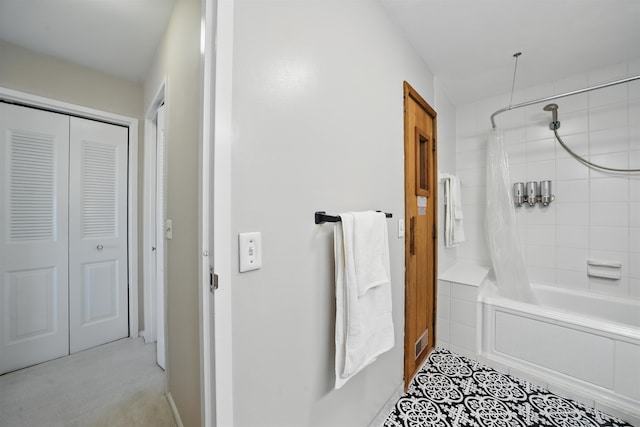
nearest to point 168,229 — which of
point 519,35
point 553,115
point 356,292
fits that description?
point 356,292

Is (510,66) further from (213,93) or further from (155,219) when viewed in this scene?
(155,219)

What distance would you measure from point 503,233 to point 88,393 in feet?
10.9

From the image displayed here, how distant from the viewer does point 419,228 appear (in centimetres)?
172

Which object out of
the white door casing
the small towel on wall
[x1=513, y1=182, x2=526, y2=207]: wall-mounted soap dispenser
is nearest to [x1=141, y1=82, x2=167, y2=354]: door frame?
the white door casing

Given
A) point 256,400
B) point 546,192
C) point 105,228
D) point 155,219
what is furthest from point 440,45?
point 105,228

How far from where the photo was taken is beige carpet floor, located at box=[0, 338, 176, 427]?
4.37 ft

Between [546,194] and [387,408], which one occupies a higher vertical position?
[546,194]

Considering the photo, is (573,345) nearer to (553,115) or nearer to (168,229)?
(553,115)

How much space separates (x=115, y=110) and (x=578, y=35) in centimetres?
355

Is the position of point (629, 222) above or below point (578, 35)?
below

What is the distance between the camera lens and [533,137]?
224 cm

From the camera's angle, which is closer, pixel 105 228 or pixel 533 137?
pixel 105 228

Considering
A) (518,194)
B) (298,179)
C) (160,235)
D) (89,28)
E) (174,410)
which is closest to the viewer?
(298,179)

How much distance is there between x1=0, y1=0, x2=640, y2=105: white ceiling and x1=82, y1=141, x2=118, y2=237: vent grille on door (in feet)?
2.32
